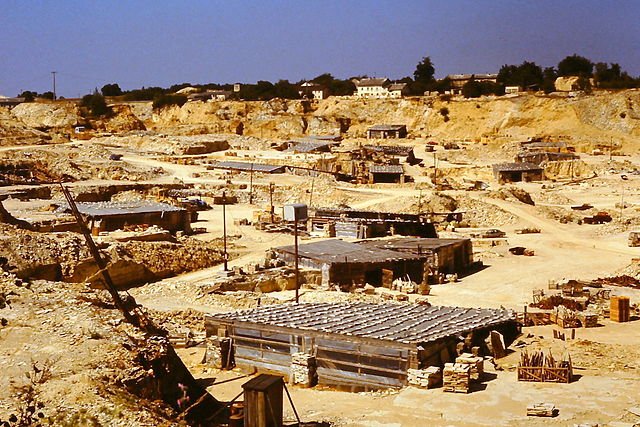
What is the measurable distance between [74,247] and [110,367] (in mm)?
15840

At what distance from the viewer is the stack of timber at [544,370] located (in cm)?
1720

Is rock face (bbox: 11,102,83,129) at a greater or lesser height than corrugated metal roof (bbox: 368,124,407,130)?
greater

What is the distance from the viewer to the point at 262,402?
12.5 m

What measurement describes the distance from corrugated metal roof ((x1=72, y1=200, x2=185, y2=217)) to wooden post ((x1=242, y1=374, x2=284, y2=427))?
27682mm

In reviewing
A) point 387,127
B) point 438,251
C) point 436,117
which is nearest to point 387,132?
point 387,127

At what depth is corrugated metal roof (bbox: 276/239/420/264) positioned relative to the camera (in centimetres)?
3152

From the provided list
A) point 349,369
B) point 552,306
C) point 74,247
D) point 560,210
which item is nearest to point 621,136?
point 560,210

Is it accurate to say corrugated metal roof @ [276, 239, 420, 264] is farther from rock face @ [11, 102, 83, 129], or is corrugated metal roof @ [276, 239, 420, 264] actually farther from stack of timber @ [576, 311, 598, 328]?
rock face @ [11, 102, 83, 129]

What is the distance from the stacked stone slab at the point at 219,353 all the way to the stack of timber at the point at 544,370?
6574 millimetres

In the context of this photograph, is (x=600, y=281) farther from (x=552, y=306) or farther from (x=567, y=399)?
(x=567, y=399)

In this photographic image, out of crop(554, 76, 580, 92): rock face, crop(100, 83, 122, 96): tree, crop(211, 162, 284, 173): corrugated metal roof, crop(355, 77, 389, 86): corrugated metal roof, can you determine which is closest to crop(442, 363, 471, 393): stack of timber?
crop(211, 162, 284, 173): corrugated metal roof

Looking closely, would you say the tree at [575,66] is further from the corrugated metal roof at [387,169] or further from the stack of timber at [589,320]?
the stack of timber at [589,320]

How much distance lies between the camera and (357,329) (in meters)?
18.3

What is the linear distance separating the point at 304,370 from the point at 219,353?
240 centimetres
